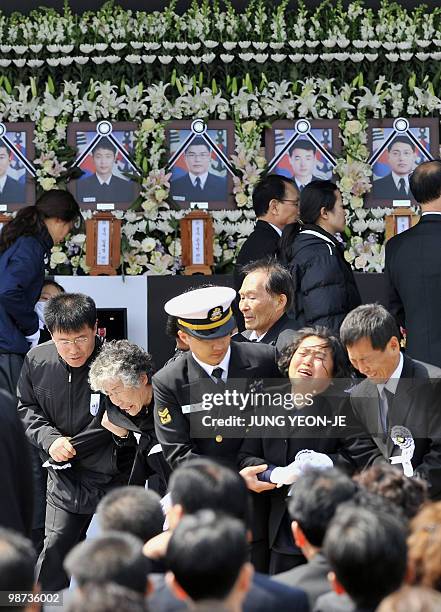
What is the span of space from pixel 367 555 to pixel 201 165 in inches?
184

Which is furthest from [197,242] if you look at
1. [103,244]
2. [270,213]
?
[270,213]

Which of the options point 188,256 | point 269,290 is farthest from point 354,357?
point 188,256

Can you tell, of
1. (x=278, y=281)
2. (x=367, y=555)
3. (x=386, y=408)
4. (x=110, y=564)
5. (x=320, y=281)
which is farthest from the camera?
(x=320, y=281)

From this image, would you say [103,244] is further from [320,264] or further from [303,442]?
[303,442]

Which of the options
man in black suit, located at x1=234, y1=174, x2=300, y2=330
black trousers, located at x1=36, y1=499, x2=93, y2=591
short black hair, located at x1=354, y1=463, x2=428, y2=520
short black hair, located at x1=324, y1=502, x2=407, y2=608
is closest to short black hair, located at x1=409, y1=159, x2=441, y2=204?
man in black suit, located at x1=234, y1=174, x2=300, y2=330

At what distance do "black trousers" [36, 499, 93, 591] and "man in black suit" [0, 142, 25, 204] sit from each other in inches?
104

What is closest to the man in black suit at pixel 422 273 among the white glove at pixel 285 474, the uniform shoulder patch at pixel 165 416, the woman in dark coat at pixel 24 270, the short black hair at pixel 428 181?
the short black hair at pixel 428 181

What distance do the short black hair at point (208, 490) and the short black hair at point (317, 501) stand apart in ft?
0.54

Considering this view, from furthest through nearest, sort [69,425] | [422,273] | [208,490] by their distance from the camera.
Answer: [422,273], [69,425], [208,490]

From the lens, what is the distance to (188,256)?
6.76m

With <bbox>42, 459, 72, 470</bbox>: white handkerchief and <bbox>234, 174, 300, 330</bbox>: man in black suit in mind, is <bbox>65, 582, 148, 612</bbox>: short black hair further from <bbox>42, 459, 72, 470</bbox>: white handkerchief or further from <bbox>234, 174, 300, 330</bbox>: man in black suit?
<bbox>234, 174, 300, 330</bbox>: man in black suit

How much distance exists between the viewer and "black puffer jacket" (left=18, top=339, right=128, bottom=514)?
185 inches

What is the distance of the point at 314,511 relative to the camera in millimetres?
2959

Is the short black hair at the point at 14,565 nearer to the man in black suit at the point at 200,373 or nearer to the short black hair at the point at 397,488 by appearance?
the short black hair at the point at 397,488
